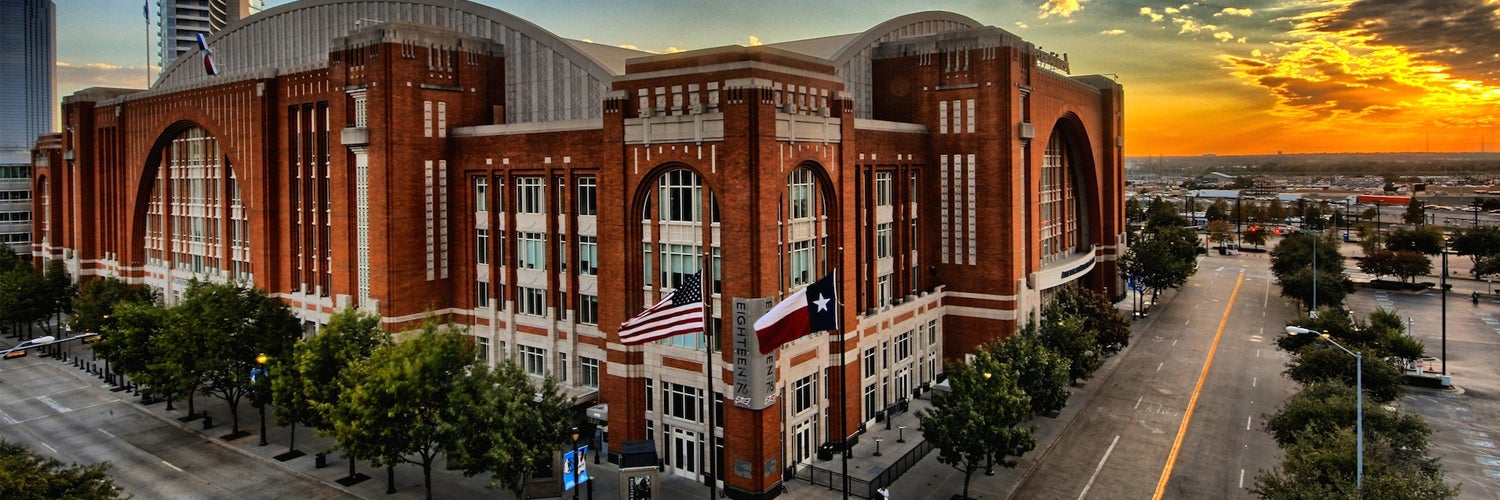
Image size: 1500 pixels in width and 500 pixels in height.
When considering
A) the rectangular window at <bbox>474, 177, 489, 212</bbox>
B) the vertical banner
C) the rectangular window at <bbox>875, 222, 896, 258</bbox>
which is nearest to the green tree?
the rectangular window at <bbox>474, 177, 489, 212</bbox>

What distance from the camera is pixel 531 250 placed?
44.8 m

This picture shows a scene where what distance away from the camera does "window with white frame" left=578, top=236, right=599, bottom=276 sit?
41969 millimetres

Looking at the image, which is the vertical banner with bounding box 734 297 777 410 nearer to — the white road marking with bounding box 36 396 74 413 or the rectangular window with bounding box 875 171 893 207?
the rectangular window with bounding box 875 171 893 207

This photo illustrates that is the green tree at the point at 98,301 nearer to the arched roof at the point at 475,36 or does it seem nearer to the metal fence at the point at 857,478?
the arched roof at the point at 475,36

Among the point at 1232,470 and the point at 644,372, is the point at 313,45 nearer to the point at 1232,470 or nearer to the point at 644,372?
the point at 644,372

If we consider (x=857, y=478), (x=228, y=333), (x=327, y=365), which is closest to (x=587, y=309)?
(x=327, y=365)

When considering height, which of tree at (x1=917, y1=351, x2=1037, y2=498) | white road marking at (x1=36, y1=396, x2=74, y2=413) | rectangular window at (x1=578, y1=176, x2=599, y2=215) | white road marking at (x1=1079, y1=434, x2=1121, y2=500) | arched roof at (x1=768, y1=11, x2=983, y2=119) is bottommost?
white road marking at (x1=1079, y1=434, x2=1121, y2=500)

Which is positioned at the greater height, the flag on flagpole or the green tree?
the flag on flagpole

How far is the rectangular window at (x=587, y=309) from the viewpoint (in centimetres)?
4241

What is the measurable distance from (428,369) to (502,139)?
15.8 m

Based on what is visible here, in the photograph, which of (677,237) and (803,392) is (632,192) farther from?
(803,392)

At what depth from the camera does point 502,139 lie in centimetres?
4491

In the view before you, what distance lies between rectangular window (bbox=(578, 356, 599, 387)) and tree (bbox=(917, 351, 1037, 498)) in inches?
684

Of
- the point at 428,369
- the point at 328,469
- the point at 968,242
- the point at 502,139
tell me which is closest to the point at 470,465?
the point at 428,369
